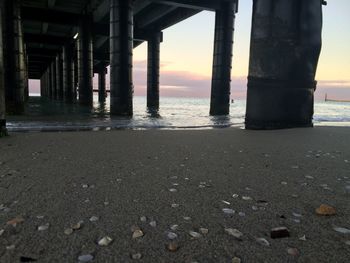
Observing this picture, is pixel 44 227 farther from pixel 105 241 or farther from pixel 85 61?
pixel 85 61

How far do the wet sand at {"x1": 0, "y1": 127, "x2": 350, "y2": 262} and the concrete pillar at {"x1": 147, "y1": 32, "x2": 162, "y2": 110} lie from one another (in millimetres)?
27994

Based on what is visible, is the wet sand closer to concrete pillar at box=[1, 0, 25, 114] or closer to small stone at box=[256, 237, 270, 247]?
small stone at box=[256, 237, 270, 247]

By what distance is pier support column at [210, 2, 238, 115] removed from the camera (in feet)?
67.4

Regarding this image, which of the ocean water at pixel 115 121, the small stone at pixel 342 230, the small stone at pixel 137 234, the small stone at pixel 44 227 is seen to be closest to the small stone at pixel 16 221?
the small stone at pixel 44 227

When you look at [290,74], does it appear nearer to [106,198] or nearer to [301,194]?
[301,194]

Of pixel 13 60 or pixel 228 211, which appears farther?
pixel 13 60

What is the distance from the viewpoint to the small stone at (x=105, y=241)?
1.93 metres

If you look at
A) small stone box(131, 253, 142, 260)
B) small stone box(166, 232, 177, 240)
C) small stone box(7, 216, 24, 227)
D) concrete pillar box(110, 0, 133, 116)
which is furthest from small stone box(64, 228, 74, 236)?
concrete pillar box(110, 0, 133, 116)

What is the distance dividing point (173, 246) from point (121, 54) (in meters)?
17.0

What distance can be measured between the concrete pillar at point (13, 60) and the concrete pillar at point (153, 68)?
53.8 ft

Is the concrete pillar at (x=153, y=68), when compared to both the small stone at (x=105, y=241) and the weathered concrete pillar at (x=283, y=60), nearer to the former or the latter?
the weathered concrete pillar at (x=283, y=60)

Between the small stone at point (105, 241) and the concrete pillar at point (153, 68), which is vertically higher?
the concrete pillar at point (153, 68)

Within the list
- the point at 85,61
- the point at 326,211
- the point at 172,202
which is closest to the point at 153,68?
the point at 85,61

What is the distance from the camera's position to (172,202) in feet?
8.86
